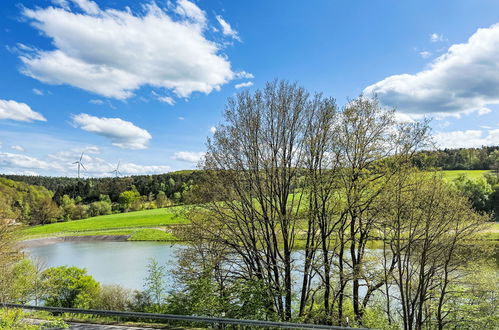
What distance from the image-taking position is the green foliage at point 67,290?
21.8 metres

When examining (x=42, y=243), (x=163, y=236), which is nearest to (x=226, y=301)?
(x=163, y=236)

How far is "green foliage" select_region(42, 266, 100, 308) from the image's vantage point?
21844mm

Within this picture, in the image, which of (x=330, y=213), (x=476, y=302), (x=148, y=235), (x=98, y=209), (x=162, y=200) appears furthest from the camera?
(x=162, y=200)

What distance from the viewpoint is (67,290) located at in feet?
73.1

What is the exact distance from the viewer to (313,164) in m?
16.9

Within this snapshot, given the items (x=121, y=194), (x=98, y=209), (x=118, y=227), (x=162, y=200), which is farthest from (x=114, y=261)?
(x=121, y=194)

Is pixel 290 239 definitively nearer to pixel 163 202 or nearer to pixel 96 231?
pixel 96 231

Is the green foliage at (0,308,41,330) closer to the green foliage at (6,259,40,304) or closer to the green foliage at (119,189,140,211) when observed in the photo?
the green foliage at (6,259,40,304)

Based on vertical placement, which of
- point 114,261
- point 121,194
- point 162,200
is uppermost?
point 121,194

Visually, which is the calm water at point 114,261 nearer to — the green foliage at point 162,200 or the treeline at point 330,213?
the treeline at point 330,213

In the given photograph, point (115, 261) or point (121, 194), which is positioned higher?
point (121, 194)

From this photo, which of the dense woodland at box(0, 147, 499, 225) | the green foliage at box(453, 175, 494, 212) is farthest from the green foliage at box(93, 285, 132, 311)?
the dense woodland at box(0, 147, 499, 225)

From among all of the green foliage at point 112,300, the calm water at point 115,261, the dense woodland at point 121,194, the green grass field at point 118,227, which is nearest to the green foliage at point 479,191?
the dense woodland at point 121,194

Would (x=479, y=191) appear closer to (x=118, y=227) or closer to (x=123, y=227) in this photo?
(x=123, y=227)
